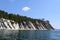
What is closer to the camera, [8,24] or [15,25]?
[8,24]

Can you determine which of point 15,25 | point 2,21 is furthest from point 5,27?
point 15,25

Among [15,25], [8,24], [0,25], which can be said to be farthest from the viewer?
[15,25]

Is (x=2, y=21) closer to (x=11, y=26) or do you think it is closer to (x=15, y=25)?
(x=11, y=26)

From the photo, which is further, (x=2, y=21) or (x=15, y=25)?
(x=15, y=25)

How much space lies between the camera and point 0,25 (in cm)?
17075

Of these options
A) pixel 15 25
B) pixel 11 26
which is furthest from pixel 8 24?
pixel 15 25

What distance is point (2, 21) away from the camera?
17575 centimetres

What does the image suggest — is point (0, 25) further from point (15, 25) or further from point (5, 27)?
point (15, 25)

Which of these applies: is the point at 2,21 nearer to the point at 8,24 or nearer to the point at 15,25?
the point at 8,24

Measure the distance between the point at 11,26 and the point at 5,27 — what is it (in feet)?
34.3

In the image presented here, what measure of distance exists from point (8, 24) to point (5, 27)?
7540 millimetres

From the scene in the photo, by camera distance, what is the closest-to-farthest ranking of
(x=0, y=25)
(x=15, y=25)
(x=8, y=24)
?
(x=0, y=25) < (x=8, y=24) < (x=15, y=25)

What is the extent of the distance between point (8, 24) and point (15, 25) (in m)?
18.3

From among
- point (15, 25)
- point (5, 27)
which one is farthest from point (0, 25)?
point (15, 25)
